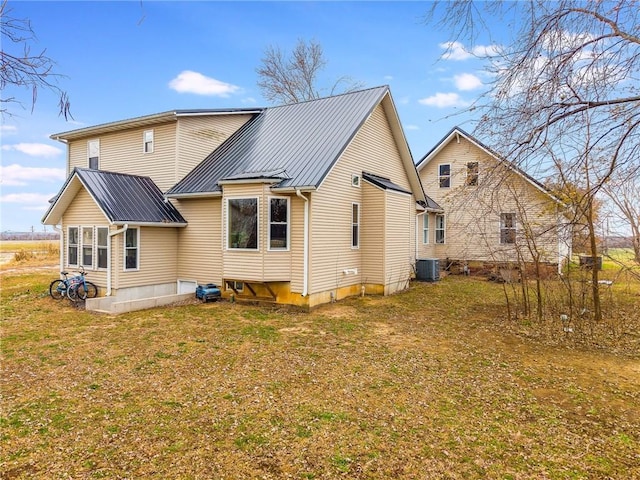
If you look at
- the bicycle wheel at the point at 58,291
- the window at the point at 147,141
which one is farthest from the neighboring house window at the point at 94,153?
the bicycle wheel at the point at 58,291

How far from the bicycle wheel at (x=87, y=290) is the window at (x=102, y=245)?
673 mm

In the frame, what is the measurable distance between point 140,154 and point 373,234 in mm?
9277

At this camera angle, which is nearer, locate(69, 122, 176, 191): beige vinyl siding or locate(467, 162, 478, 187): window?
locate(467, 162, 478, 187): window

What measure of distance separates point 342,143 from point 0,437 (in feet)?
32.9

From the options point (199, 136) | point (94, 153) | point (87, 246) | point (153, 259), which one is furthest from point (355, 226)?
point (94, 153)

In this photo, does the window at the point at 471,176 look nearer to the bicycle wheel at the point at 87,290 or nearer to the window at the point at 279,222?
the window at the point at 279,222

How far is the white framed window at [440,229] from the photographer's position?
2130cm

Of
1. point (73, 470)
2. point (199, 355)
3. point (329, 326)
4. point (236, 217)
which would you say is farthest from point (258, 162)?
point (73, 470)

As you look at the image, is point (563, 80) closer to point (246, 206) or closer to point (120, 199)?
point (246, 206)

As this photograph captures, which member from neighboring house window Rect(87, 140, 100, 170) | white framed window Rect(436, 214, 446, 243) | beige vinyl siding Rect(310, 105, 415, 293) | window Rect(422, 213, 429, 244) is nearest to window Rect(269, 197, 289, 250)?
beige vinyl siding Rect(310, 105, 415, 293)

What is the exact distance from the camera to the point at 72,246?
13.1m

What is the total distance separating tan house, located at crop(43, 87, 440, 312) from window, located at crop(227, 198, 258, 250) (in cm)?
3

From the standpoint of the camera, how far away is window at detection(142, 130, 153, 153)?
47.4 feet

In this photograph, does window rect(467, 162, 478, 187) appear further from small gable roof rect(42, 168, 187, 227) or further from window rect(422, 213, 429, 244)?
window rect(422, 213, 429, 244)
